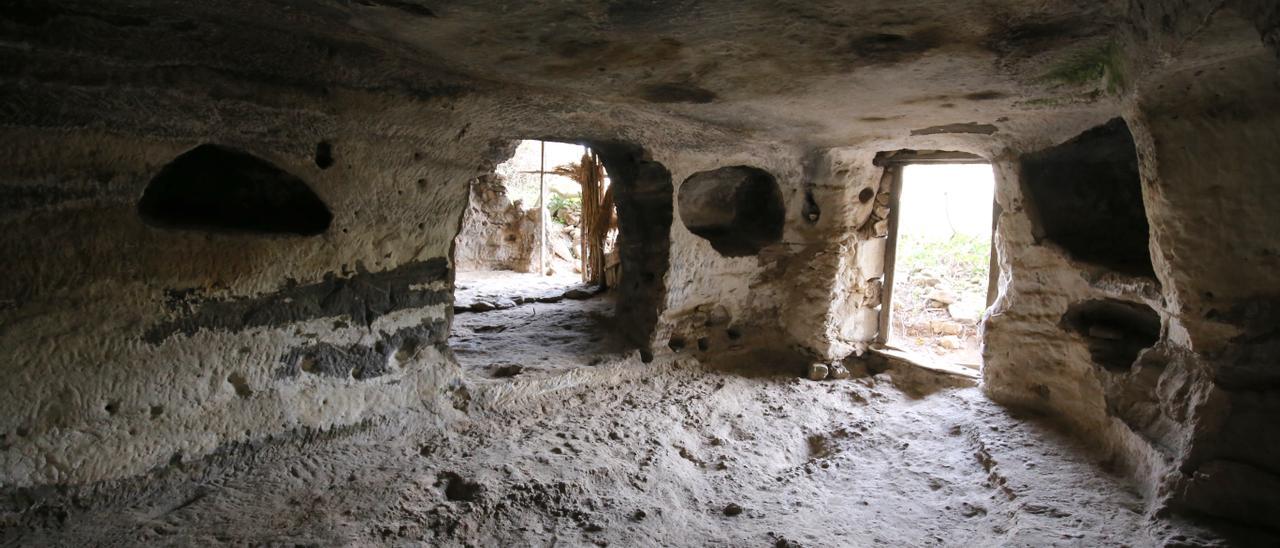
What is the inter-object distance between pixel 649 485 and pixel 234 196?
2.18m

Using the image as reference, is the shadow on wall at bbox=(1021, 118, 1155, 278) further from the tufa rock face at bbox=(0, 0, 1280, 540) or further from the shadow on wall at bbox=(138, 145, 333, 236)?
the shadow on wall at bbox=(138, 145, 333, 236)

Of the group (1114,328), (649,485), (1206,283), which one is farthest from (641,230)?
(1206,283)

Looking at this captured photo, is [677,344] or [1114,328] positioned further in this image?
[677,344]

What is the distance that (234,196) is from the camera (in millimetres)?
2834

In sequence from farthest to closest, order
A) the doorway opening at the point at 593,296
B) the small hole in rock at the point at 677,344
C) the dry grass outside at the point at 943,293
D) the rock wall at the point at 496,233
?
the rock wall at the point at 496,233 < the dry grass outside at the point at 943,293 < the small hole in rock at the point at 677,344 < the doorway opening at the point at 593,296

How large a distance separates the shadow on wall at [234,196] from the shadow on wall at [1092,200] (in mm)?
3412

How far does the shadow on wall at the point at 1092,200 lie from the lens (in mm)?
3088

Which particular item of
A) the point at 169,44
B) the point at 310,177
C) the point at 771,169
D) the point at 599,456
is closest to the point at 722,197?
the point at 771,169

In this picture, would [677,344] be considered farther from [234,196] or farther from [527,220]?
[527,220]

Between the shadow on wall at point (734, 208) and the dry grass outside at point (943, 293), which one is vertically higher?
the shadow on wall at point (734, 208)

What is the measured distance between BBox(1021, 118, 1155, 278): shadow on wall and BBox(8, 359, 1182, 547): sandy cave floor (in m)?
0.93

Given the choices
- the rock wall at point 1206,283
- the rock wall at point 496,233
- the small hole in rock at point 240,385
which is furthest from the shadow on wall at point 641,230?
the rock wall at point 496,233

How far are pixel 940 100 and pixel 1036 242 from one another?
1079mm

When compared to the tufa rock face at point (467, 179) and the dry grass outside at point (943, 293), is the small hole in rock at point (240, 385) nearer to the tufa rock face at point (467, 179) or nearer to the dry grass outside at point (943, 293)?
the tufa rock face at point (467, 179)
